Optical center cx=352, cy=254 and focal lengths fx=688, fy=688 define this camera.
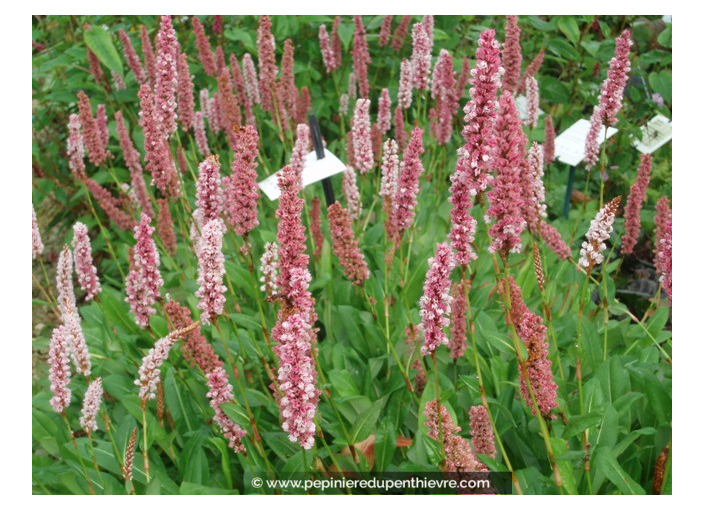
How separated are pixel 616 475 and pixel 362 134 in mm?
1637

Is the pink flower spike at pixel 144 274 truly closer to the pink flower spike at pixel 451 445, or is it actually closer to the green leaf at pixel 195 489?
the green leaf at pixel 195 489

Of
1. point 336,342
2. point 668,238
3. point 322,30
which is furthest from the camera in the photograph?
point 322,30

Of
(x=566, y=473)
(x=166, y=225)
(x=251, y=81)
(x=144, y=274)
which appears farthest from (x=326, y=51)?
(x=566, y=473)

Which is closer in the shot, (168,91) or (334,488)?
(334,488)

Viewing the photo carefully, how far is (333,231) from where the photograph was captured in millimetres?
2326

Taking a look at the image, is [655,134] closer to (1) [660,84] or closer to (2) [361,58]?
(1) [660,84]

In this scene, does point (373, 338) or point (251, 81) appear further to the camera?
point (251, 81)

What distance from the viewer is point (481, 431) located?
2.02 meters

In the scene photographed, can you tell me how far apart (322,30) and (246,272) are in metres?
1.77

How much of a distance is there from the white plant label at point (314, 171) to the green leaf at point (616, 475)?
4.58 feet

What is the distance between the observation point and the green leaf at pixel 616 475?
2061 millimetres

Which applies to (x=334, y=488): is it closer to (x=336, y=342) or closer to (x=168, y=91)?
(x=336, y=342)

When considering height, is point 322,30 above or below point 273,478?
above
